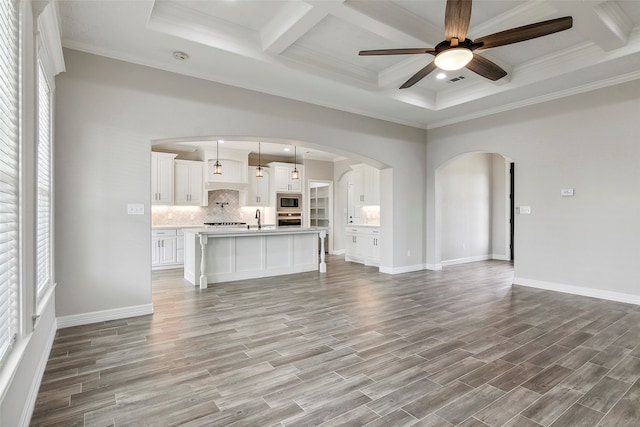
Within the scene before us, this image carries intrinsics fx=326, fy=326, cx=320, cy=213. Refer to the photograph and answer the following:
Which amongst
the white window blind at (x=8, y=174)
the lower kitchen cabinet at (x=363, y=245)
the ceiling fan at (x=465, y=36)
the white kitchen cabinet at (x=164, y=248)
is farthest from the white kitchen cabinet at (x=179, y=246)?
the ceiling fan at (x=465, y=36)

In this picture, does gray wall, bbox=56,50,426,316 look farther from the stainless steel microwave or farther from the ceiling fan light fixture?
the stainless steel microwave

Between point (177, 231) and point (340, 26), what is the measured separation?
6.06 meters

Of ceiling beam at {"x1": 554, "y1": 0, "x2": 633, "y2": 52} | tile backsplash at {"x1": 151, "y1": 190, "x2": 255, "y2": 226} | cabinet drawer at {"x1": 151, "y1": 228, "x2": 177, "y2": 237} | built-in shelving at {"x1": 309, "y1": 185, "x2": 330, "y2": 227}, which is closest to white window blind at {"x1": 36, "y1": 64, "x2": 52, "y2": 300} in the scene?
cabinet drawer at {"x1": 151, "y1": 228, "x2": 177, "y2": 237}

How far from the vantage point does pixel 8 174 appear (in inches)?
67.7

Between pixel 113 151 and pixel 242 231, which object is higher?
pixel 113 151

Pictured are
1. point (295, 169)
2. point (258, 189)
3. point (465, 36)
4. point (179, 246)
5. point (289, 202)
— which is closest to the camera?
point (465, 36)

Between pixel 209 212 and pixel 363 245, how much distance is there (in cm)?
428

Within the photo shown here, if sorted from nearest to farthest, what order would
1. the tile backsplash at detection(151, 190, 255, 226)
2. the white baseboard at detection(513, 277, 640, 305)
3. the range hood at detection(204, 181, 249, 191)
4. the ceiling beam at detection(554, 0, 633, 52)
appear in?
the ceiling beam at detection(554, 0, 633, 52), the white baseboard at detection(513, 277, 640, 305), the tile backsplash at detection(151, 190, 255, 226), the range hood at detection(204, 181, 249, 191)

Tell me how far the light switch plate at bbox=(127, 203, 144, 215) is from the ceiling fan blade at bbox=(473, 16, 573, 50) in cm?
404

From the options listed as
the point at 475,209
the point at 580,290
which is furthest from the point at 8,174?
the point at 475,209

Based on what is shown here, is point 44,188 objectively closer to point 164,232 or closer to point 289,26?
point 289,26

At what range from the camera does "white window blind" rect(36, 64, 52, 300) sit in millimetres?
2734

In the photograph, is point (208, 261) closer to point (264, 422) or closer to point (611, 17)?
point (264, 422)

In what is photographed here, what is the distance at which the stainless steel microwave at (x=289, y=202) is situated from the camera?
31.7 ft
